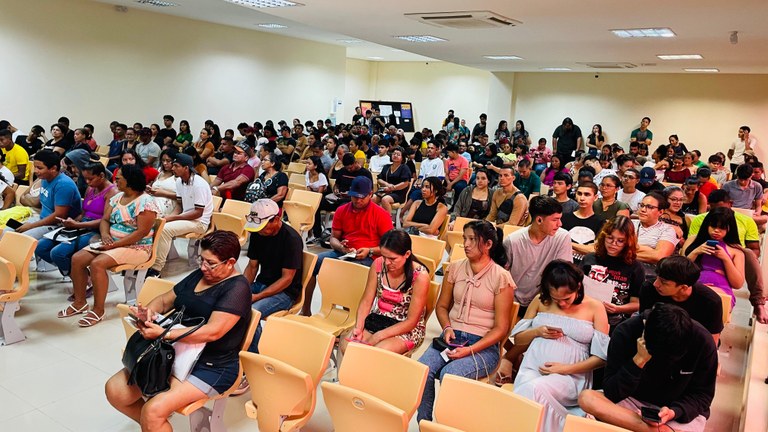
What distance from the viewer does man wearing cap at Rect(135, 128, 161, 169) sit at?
404 inches

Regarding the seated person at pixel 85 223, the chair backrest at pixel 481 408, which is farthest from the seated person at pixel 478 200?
the chair backrest at pixel 481 408

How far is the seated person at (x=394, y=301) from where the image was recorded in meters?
3.46

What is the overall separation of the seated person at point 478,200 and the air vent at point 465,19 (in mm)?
1842

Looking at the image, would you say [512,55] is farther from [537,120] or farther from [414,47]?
[537,120]

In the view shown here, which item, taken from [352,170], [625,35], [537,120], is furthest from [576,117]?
[352,170]

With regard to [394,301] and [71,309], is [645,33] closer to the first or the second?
[394,301]

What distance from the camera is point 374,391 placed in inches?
107

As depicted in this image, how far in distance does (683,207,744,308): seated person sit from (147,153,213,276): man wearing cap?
4692mm

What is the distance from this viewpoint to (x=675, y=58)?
33.6 feet

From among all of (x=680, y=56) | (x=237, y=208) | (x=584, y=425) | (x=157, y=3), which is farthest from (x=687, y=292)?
(x=157, y=3)

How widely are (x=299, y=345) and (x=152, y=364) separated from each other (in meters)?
0.72

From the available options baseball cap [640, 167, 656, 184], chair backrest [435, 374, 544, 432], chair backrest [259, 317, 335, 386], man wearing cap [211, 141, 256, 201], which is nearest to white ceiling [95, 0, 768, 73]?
baseball cap [640, 167, 656, 184]

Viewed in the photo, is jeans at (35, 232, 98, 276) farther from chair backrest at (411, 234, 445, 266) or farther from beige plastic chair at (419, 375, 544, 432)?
beige plastic chair at (419, 375, 544, 432)

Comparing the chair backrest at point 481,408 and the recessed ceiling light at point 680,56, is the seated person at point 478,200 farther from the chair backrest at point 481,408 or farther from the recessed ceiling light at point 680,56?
the recessed ceiling light at point 680,56
